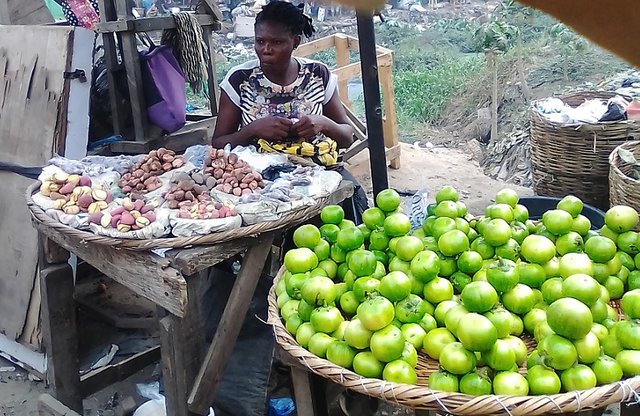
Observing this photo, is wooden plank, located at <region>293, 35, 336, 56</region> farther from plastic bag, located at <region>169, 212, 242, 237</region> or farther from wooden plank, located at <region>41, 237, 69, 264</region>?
plastic bag, located at <region>169, 212, 242, 237</region>

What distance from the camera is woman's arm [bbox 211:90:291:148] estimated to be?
2.81 meters

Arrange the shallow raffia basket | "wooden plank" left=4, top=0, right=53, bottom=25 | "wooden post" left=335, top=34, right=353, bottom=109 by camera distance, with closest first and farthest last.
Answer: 1. the shallow raffia basket
2. "wooden plank" left=4, top=0, right=53, bottom=25
3. "wooden post" left=335, top=34, right=353, bottom=109

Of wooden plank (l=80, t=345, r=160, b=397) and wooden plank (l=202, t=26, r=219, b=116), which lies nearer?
wooden plank (l=80, t=345, r=160, b=397)

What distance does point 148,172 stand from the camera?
2.43m

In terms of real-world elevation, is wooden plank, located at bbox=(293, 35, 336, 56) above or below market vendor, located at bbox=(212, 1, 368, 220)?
below

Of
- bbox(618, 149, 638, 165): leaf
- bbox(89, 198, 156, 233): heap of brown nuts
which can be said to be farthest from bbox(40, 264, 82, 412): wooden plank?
bbox(618, 149, 638, 165): leaf

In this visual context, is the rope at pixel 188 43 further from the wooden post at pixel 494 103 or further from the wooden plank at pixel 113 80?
the wooden post at pixel 494 103

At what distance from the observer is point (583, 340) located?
138 cm

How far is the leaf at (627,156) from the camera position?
3.50 m

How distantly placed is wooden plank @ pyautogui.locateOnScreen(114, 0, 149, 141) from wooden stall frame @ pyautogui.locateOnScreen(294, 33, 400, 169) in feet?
6.17

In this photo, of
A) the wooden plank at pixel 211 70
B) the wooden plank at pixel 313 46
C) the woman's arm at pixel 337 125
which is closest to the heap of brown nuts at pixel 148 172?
the woman's arm at pixel 337 125

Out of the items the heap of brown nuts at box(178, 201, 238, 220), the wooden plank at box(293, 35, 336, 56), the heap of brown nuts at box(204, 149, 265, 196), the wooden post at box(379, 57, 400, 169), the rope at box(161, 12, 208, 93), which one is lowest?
the wooden post at box(379, 57, 400, 169)

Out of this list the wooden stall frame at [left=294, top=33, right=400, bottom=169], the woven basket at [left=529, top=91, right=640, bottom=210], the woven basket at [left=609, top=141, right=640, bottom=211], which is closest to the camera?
the woven basket at [left=609, top=141, right=640, bottom=211]

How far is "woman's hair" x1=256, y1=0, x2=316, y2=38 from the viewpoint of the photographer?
2955mm
